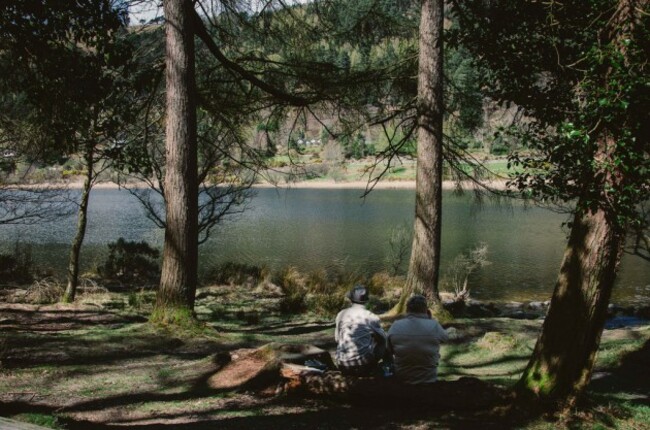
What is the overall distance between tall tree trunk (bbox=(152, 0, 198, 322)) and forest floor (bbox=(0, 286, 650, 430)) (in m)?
0.47

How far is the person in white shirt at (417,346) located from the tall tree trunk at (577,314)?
74cm

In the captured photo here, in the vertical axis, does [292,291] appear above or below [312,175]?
below

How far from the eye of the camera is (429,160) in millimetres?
8633

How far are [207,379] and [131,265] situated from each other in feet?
42.8

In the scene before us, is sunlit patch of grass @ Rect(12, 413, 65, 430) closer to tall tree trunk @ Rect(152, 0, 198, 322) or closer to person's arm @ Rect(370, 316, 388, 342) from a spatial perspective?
person's arm @ Rect(370, 316, 388, 342)

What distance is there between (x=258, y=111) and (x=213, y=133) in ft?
8.78

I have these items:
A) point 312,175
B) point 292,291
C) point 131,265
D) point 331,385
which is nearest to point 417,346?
point 331,385

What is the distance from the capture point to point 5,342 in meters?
6.20

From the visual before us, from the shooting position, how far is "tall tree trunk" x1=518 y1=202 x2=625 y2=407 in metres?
4.10

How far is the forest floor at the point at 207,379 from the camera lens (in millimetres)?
4273

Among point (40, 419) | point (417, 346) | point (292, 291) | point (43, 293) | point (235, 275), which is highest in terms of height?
point (417, 346)

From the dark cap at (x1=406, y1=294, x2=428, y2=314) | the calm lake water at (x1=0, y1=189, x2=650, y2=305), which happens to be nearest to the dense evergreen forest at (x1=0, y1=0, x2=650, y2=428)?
the dark cap at (x1=406, y1=294, x2=428, y2=314)

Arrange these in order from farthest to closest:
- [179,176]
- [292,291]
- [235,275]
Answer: [235,275]
[292,291]
[179,176]

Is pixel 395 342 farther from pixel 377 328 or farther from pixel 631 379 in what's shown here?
pixel 631 379
